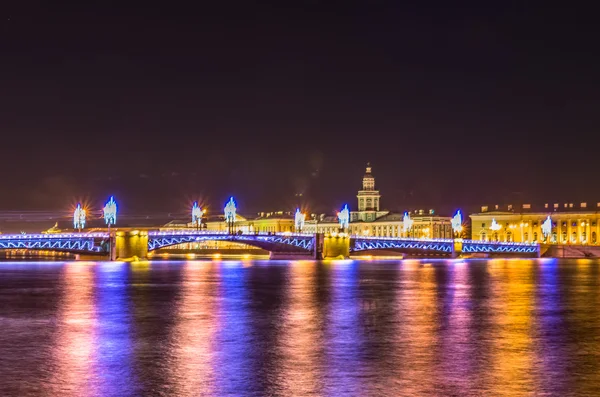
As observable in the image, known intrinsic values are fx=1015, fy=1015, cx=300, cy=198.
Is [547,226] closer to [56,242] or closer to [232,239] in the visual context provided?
[232,239]

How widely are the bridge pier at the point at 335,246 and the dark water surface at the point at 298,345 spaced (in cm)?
7998

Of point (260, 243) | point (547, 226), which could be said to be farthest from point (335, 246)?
point (547, 226)

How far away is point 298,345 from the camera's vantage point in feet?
77.2

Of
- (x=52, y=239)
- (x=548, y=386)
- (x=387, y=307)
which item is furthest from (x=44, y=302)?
(x=52, y=239)

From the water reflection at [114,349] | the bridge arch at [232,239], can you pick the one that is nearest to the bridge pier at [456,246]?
the bridge arch at [232,239]

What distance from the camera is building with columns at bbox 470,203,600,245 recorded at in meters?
162

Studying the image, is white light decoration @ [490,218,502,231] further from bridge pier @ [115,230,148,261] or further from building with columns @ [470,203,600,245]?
bridge pier @ [115,230,148,261]

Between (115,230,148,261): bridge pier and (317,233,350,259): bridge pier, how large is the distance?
23.4 meters

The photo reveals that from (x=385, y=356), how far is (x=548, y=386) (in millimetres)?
4682

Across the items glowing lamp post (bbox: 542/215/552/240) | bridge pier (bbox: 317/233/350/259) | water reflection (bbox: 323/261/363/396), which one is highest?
glowing lamp post (bbox: 542/215/552/240)

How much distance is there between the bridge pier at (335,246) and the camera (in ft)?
406

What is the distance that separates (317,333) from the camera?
26.4 meters

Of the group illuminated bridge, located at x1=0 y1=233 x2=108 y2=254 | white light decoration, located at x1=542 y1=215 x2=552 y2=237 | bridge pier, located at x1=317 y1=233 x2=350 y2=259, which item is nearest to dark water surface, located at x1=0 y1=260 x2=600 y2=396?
illuminated bridge, located at x1=0 y1=233 x2=108 y2=254

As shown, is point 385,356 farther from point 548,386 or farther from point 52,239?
point 52,239
